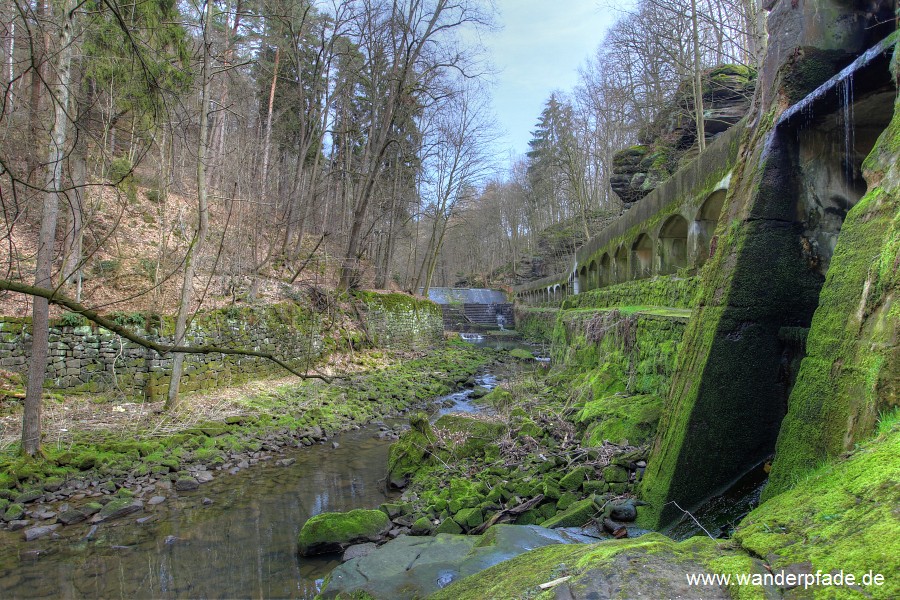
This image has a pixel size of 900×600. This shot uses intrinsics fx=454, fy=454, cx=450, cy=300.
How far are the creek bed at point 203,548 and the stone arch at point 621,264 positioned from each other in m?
10.2

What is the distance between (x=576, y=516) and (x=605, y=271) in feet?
44.6

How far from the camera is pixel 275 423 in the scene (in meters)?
8.85

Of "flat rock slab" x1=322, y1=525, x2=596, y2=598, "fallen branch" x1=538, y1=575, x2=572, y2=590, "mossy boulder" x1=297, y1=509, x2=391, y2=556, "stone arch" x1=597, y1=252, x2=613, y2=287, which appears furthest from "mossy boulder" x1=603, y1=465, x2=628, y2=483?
"stone arch" x1=597, y1=252, x2=613, y2=287

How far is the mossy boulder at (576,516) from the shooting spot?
11.8 ft

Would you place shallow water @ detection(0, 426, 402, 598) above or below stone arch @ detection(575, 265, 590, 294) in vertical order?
below

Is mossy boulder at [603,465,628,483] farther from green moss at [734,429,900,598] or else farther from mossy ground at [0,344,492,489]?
mossy ground at [0,344,492,489]

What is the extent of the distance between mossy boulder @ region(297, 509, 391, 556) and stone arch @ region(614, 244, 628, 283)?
441 inches

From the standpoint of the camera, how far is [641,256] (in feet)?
42.0

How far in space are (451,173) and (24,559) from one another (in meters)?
23.1

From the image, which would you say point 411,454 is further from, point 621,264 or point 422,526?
point 621,264

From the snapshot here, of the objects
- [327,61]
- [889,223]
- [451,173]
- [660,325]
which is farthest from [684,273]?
[451,173]

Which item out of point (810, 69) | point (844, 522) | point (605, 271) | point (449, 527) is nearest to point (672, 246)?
point (605, 271)

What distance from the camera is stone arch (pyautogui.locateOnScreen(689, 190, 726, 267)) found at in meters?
8.42

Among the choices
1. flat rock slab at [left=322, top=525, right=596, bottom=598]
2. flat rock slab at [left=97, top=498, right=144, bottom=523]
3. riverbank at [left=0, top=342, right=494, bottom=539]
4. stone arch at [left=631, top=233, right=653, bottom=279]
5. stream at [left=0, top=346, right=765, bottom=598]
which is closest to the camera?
flat rock slab at [left=322, top=525, right=596, bottom=598]
